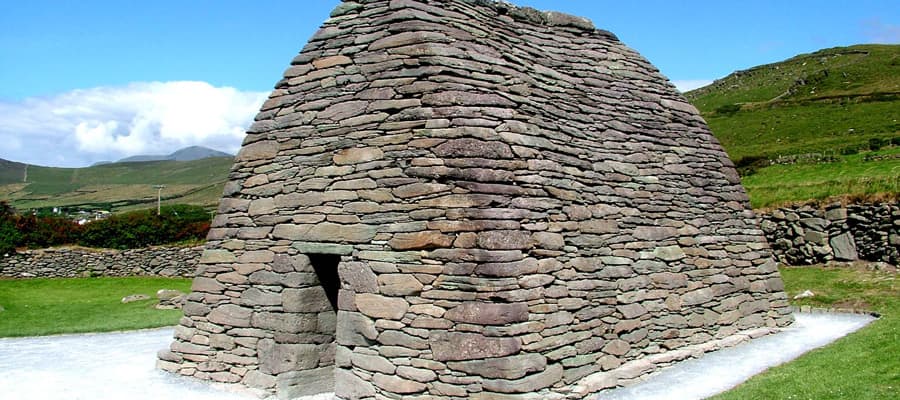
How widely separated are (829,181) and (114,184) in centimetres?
16029

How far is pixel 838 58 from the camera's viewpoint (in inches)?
2940

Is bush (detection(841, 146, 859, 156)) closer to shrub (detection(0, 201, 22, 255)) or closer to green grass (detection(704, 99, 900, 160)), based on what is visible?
green grass (detection(704, 99, 900, 160))

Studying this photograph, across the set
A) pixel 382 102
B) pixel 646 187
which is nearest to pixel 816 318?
pixel 646 187

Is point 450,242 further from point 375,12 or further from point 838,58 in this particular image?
point 838,58

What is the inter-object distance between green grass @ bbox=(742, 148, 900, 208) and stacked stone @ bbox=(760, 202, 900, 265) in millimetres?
567

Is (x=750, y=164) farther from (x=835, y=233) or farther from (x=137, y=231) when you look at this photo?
(x=137, y=231)

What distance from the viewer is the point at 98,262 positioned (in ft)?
92.9

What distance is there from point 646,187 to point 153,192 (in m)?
126

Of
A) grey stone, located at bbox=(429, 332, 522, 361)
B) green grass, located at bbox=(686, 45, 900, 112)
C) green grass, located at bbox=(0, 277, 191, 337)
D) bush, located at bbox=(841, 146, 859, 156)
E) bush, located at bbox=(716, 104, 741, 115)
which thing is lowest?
green grass, located at bbox=(0, 277, 191, 337)

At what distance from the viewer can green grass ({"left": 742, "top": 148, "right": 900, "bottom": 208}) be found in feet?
64.4

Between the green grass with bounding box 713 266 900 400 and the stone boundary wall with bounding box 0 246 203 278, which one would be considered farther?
the stone boundary wall with bounding box 0 246 203 278

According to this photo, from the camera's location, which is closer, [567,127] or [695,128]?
[567,127]

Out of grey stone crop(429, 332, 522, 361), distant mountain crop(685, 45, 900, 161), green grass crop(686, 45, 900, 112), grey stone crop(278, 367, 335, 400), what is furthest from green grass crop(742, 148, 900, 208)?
green grass crop(686, 45, 900, 112)

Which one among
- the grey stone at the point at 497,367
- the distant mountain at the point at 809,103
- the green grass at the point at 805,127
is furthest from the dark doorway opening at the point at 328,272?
the distant mountain at the point at 809,103
